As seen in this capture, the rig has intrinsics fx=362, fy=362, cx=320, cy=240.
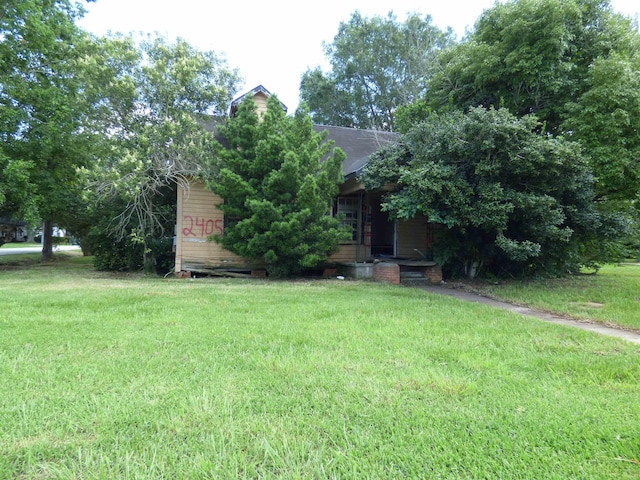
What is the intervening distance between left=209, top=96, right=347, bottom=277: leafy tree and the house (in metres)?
1.06

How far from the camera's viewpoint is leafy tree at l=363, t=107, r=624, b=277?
7961 millimetres

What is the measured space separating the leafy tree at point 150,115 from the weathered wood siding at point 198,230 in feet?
2.35

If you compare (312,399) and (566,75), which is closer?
(312,399)

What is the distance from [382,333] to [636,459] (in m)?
2.65

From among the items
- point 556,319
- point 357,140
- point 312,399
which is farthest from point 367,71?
point 312,399

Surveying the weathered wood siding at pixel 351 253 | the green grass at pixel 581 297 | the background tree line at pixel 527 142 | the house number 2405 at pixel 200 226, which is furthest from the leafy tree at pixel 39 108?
the green grass at pixel 581 297

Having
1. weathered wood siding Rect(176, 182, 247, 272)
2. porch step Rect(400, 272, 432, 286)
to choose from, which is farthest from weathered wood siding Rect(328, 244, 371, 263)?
weathered wood siding Rect(176, 182, 247, 272)

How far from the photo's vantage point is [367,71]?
2794 centimetres

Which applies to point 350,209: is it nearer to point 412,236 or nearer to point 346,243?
point 346,243

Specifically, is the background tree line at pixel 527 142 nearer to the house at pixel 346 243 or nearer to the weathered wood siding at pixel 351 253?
the house at pixel 346 243

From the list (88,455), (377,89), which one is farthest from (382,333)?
(377,89)

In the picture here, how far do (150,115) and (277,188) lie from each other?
4930 mm

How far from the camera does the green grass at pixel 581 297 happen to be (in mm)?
6039

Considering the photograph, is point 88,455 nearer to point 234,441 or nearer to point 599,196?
point 234,441
